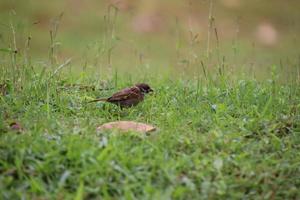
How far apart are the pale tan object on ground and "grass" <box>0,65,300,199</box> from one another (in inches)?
4.0

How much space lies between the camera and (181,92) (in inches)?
271

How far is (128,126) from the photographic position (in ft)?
17.7

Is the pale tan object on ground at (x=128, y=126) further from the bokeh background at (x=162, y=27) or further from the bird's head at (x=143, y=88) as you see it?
the bokeh background at (x=162, y=27)

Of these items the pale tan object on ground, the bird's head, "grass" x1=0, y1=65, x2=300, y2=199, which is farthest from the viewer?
the bird's head

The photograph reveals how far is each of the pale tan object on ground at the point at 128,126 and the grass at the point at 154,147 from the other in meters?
0.10

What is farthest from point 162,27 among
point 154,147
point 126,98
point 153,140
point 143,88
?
point 154,147

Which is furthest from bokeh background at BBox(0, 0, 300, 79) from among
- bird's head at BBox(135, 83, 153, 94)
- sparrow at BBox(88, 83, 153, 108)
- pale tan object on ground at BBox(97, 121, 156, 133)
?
pale tan object on ground at BBox(97, 121, 156, 133)

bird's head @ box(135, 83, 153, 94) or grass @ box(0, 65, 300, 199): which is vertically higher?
bird's head @ box(135, 83, 153, 94)

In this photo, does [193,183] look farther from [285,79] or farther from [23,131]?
[285,79]

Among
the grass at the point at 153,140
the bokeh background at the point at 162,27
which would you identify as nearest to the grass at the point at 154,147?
the grass at the point at 153,140

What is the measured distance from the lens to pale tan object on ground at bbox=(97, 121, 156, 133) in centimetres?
533

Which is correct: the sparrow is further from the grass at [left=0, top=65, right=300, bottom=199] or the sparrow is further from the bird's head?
the bird's head

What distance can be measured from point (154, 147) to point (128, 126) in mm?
484

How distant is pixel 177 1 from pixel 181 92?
798cm
